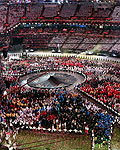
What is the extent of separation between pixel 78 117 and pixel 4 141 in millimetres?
9648

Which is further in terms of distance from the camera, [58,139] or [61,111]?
[61,111]

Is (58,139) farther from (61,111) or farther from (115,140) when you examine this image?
(115,140)

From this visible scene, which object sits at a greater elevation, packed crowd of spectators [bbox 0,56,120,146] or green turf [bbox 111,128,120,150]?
packed crowd of spectators [bbox 0,56,120,146]

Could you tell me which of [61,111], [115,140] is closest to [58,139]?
[61,111]

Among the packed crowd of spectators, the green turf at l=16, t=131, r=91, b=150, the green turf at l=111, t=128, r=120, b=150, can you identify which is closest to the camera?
the green turf at l=16, t=131, r=91, b=150

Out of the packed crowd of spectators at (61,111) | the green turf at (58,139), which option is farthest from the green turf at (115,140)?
the green turf at (58,139)

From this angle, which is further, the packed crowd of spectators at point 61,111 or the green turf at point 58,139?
the packed crowd of spectators at point 61,111

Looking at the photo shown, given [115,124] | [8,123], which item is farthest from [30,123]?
[115,124]

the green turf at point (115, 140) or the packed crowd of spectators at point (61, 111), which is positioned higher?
the packed crowd of spectators at point (61, 111)

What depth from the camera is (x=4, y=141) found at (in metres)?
30.4

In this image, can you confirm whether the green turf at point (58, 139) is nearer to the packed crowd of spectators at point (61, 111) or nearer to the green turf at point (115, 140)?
the packed crowd of spectators at point (61, 111)

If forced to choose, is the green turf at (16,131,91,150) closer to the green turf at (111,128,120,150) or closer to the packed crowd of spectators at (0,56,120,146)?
the packed crowd of spectators at (0,56,120,146)

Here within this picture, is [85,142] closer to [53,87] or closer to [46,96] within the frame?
[46,96]

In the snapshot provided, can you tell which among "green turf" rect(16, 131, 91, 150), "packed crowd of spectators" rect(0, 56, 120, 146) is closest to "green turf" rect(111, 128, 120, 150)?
"packed crowd of spectators" rect(0, 56, 120, 146)
